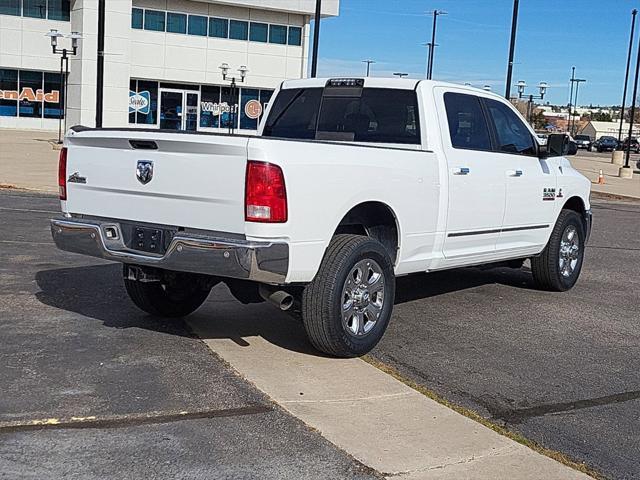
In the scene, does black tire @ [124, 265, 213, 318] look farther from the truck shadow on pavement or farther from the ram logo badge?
the ram logo badge

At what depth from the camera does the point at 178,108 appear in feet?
159

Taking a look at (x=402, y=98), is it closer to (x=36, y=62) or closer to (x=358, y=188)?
(x=358, y=188)

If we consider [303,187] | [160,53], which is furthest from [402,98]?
[160,53]

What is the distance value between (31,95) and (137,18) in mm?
7338

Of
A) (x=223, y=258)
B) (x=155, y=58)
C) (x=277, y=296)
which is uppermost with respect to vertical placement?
(x=155, y=58)

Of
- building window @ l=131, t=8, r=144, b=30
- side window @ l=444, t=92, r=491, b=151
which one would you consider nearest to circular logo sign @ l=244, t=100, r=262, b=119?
building window @ l=131, t=8, r=144, b=30

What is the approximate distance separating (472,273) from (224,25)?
40.6m

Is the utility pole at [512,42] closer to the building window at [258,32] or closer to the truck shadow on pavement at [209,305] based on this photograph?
the truck shadow on pavement at [209,305]

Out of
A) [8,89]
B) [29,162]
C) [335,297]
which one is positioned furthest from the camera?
[8,89]

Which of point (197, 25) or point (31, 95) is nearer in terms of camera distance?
point (31, 95)

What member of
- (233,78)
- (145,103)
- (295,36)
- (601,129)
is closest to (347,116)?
(233,78)

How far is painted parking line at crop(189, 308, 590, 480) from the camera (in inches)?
171

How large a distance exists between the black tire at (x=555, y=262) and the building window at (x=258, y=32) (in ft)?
137

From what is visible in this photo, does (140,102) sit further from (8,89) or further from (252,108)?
(8,89)
